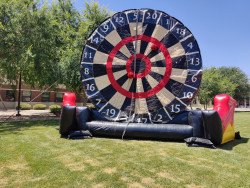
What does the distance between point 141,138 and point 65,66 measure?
13.8 meters

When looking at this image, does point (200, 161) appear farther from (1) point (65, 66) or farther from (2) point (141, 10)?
(1) point (65, 66)

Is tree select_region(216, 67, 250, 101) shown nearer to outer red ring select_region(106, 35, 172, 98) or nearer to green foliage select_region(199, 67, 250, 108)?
green foliage select_region(199, 67, 250, 108)

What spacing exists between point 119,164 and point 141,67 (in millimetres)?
4986

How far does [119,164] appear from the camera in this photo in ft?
21.3

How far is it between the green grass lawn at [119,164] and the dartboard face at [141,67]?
1688 mm

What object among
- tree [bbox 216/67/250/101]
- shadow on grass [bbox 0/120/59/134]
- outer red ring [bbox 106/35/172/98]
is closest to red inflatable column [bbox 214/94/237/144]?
outer red ring [bbox 106/35/172/98]

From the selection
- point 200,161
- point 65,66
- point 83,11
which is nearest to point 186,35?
point 200,161

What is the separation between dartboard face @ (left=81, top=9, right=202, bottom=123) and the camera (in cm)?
1009

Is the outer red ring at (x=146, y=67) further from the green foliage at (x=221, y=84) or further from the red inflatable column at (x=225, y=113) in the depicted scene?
the green foliage at (x=221, y=84)

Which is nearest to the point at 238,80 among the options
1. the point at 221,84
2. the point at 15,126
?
the point at 221,84

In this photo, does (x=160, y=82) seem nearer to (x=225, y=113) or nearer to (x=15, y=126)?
(x=225, y=113)

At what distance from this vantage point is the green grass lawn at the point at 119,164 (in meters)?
5.38

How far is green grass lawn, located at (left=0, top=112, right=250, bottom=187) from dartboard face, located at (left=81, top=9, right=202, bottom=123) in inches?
66.4

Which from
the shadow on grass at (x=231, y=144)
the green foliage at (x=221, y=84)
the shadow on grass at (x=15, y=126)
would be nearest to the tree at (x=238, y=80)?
the green foliage at (x=221, y=84)
